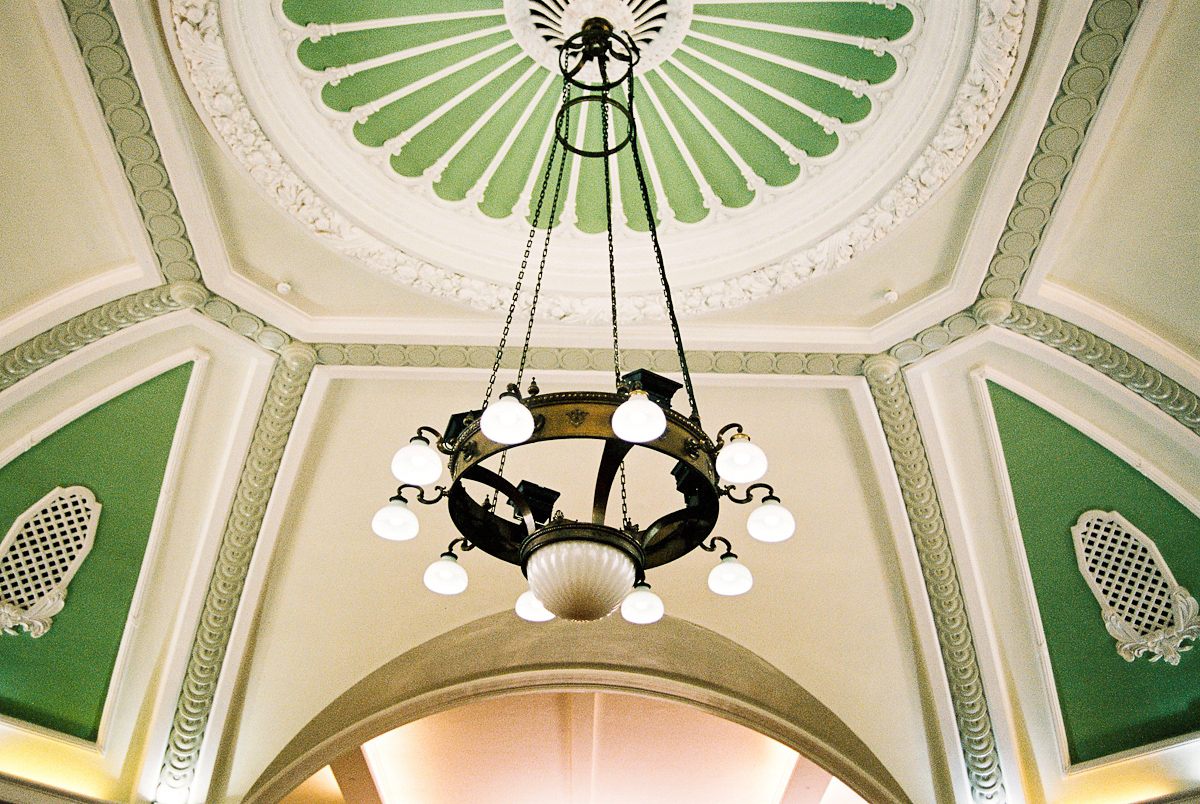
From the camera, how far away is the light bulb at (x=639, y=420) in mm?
2748

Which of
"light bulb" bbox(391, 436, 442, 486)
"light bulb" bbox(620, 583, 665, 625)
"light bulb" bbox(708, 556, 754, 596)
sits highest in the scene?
"light bulb" bbox(391, 436, 442, 486)

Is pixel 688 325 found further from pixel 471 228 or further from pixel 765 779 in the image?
pixel 765 779

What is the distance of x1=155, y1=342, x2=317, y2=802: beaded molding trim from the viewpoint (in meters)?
5.80

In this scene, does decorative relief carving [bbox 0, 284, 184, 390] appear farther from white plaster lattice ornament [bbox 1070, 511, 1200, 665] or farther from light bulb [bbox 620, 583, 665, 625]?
white plaster lattice ornament [bbox 1070, 511, 1200, 665]

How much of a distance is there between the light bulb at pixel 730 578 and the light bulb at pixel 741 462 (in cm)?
79

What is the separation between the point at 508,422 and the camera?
2773 millimetres

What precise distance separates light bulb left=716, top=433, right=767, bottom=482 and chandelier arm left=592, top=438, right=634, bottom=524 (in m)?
0.34

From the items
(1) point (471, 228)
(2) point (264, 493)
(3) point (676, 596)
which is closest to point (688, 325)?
(1) point (471, 228)

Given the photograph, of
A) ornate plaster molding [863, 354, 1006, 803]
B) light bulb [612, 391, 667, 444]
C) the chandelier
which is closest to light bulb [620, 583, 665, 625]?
the chandelier

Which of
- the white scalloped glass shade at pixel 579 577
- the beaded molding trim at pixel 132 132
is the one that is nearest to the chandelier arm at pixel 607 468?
the white scalloped glass shade at pixel 579 577

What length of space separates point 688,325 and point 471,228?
1469 millimetres

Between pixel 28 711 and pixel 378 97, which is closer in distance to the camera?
pixel 378 97

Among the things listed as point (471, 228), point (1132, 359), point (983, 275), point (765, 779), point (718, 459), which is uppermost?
point (471, 228)

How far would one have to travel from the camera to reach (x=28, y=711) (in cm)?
548
